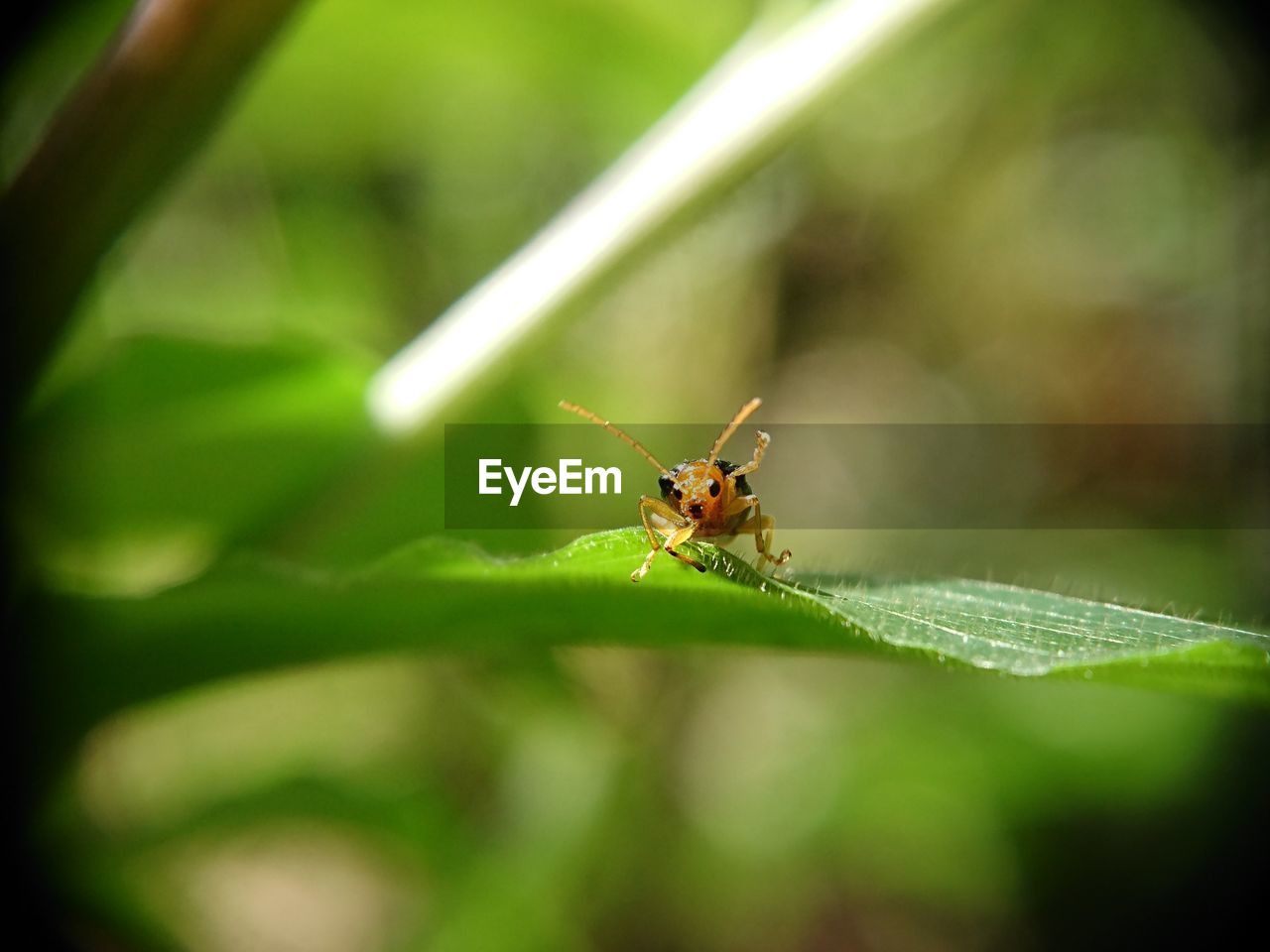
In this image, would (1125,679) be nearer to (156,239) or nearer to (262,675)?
(262,675)

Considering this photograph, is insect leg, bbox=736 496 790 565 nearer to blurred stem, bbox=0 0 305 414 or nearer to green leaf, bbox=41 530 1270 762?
green leaf, bbox=41 530 1270 762

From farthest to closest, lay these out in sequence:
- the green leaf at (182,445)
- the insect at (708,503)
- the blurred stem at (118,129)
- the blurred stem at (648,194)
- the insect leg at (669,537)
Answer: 1. the insect at (708,503)
2. the blurred stem at (648,194)
3. the green leaf at (182,445)
4. the insect leg at (669,537)
5. the blurred stem at (118,129)

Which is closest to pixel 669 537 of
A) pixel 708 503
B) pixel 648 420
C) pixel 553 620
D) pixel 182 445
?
pixel 553 620

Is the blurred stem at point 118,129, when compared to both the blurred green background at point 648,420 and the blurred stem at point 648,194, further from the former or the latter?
the blurred stem at point 648,194

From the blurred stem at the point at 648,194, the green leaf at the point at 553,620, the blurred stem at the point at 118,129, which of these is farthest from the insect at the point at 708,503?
the blurred stem at the point at 118,129

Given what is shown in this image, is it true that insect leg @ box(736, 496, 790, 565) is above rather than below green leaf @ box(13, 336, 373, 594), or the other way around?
below

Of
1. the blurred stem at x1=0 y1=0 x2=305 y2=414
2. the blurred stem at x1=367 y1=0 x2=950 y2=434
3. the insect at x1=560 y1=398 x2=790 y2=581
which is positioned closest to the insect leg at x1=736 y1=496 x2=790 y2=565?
the insect at x1=560 y1=398 x2=790 y2=581

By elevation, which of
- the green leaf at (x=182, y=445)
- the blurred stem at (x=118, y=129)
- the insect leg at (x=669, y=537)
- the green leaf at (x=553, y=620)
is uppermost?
the blurred stem at (x=118, y=129)

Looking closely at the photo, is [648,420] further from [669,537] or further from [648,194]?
[669,537]
